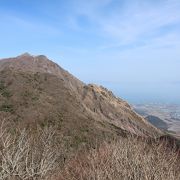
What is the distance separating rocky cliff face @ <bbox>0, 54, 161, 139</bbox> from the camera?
73688 millimetres

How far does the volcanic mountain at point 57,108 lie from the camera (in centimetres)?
7212

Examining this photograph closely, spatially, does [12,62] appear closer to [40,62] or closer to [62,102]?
[40,62]

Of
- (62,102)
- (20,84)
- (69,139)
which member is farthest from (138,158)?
(20,84)

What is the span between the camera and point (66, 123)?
74500mm

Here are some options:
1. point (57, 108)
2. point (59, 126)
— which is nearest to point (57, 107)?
point (57, 108)

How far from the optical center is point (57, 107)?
266 ft

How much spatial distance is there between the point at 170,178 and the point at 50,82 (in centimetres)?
7263

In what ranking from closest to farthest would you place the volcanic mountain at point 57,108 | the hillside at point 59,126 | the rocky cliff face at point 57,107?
the hillside at point 59,126 < the volcanic mountain at point 57,108 < the rocky cliff face at point 57,107

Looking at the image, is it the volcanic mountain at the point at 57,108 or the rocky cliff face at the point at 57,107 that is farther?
the rocky cliff face at the point at 57,107

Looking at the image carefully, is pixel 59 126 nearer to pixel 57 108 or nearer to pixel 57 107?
pixel 57 108

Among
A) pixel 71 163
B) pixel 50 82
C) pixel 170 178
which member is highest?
pixel 50 82

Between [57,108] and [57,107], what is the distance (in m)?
0.53

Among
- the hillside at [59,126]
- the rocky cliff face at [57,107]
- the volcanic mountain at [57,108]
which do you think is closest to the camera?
the hillside at [59,126]

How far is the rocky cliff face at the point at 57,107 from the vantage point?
242ft
